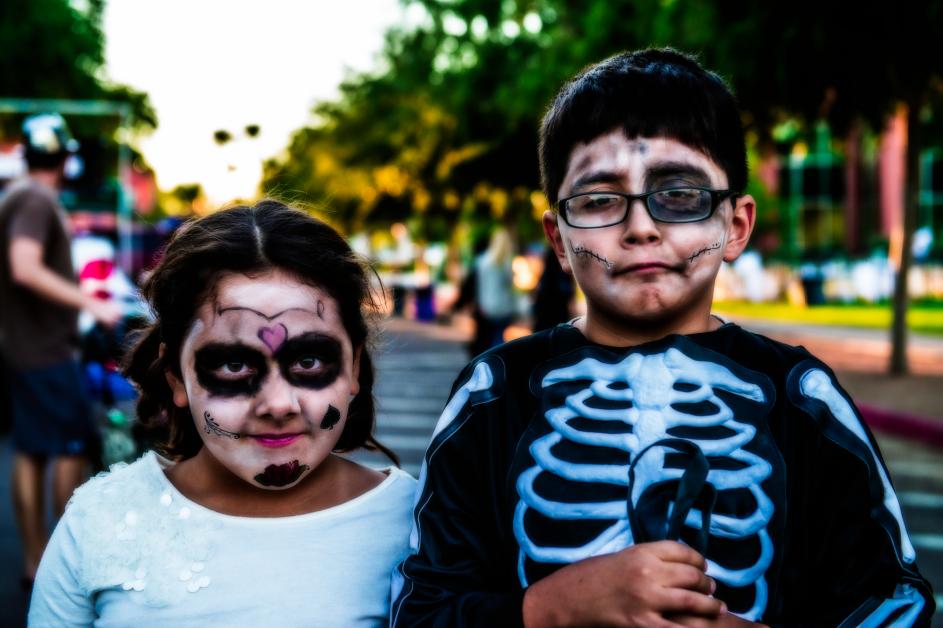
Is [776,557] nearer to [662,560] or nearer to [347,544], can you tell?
[662,560]

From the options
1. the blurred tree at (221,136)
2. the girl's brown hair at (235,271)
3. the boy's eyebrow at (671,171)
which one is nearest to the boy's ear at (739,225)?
the boy's eyebrow at (671,171)

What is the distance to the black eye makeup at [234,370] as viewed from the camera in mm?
2109

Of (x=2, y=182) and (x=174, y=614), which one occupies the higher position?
(x=2, y=182)

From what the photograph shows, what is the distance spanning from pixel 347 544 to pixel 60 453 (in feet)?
11.6

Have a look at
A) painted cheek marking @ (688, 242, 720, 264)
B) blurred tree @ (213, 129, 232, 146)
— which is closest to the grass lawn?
blurred tree @ (213, 129, 232, 146)

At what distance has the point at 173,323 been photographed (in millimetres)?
2246

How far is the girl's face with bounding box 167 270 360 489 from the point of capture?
6.87 feet

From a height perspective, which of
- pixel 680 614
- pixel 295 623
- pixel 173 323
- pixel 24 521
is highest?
pixel 173 323

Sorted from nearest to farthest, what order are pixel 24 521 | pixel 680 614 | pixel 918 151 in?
pixel 680 614 → pixel 24 521 → pixel 918 151

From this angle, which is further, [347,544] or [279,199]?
[279,199]

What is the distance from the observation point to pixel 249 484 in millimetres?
2168

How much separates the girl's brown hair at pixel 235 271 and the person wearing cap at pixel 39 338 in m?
2.88

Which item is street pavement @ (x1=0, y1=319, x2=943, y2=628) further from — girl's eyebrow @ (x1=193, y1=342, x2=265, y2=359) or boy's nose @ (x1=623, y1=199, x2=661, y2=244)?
boy's nose @ (x1=623, y1=199, x2=661, y2=244)

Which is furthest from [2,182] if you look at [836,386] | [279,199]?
[836,386]
